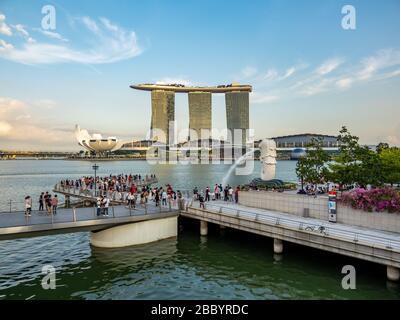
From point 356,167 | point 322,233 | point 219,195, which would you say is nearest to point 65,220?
point 322,233

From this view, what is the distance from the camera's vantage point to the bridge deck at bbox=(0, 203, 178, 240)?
16.9 metres

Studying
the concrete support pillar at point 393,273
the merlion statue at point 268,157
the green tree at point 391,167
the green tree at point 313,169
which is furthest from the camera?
the green tree at point 313,169

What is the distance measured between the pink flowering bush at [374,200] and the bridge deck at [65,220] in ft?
34.5

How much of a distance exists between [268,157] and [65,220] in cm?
1715

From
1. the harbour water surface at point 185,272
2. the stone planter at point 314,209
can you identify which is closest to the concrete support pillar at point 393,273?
the harbour water surface at point 185,272

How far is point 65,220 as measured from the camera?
61.3ft

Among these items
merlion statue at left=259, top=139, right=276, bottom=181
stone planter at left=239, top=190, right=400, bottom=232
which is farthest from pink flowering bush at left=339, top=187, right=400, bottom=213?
merlion statue at left=259, top=139, right=276, bottom=181

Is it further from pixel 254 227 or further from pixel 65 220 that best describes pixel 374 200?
pixel 65 220

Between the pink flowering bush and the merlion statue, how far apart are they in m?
10.8

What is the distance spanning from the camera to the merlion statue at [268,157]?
29641 mm

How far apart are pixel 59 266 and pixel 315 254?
1322cm

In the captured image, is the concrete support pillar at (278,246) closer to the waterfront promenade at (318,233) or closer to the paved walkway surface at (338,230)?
the waterfront promenade at (318,233)

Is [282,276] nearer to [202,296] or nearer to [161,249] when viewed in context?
[202,296]
